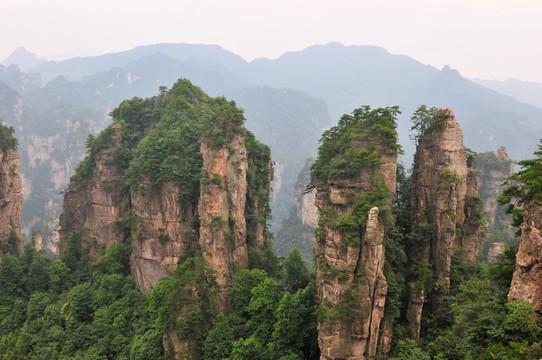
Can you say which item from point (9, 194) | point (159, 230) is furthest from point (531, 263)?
point (9, 194)

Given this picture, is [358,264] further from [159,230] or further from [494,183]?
[494,183]

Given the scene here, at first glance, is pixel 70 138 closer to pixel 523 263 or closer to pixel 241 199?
pixel 241 199

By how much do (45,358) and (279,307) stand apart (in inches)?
770

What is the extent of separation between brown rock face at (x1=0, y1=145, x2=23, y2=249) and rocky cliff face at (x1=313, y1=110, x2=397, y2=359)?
36.0 m

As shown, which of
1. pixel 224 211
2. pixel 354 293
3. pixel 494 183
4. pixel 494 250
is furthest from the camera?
pixel 494 183

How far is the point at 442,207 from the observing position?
2378 centimetres

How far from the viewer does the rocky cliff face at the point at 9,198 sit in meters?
37.9

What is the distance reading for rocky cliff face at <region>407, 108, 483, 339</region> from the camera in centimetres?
2333

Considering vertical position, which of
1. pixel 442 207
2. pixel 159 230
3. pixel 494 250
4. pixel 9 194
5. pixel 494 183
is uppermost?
pixel 494 183

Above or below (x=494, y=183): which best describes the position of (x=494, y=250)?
below

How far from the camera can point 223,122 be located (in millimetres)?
31359

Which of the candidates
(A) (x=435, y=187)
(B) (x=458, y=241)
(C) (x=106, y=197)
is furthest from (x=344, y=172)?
(C) (x=106, y=197)

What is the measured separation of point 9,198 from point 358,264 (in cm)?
3945

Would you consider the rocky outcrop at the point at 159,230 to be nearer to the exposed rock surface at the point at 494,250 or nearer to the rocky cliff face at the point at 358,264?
the rocky cliff face at the point at 358,264
